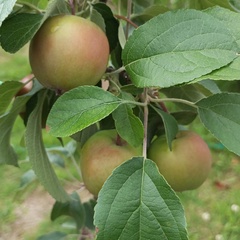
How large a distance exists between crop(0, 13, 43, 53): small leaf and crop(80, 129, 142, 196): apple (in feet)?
0.64

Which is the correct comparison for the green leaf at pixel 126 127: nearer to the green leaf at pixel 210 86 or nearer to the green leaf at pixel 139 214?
the green leaf at pixel 139 214

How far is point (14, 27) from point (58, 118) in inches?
5.5

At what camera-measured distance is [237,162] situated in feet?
8.41

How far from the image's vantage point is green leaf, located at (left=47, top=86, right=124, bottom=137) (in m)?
0.68

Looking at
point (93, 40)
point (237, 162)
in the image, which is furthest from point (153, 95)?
point (237, 162)

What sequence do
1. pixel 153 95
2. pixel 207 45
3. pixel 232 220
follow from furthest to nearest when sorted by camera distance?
pixel 232 220, pixel 153 95, pixel 207 45

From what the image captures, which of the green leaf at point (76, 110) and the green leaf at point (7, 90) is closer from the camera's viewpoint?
the green leaf at point (76, 110)

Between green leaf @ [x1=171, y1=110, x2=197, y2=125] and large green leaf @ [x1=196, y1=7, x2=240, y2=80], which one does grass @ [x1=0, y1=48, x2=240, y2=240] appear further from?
large green leaf @ [x1=196, y1=7, x2=240, y2=80]

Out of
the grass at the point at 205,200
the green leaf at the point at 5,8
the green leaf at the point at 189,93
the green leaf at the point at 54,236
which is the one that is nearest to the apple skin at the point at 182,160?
the green leaf at the point at 189,93

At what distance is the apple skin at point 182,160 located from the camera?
820 millimetres

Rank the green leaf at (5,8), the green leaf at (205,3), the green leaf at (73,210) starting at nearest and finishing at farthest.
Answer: the green leaf at (5,8) → the green leaf at (205,3) → the green leaf at (73,210)

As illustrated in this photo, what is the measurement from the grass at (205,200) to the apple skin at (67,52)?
1.33 m

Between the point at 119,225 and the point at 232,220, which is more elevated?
the point at 119,225

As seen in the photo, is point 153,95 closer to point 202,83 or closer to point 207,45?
point 202,83
